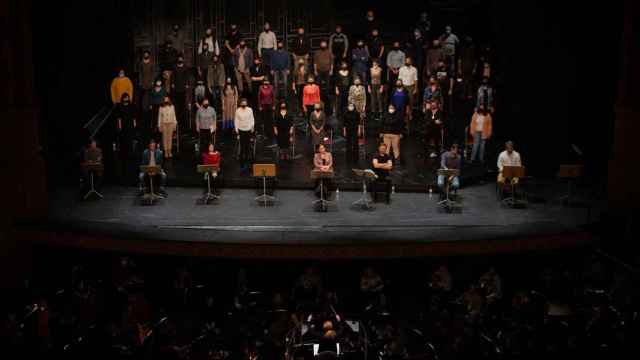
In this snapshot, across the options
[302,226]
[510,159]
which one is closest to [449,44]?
[510,159]

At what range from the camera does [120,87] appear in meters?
21.6

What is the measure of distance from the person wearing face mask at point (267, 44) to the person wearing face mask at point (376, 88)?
2.38m

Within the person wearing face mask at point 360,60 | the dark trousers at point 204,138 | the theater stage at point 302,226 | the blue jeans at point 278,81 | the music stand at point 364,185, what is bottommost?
the theater stage at point 302,226

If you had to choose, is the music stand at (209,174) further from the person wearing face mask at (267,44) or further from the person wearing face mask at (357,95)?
the person wearing face mask at (267,44)

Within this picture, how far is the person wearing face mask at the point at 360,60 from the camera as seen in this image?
22328 millimetres

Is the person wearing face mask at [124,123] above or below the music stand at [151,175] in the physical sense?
above

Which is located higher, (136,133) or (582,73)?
A: (582,73)

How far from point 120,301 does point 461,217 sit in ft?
21.7

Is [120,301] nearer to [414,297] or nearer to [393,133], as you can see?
[414,297]

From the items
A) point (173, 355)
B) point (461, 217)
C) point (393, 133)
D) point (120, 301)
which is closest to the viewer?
point (173, 355)

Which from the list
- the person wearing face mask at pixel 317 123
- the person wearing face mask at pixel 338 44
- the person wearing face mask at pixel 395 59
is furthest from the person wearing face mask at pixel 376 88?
the person wearing face mask at pixel 317 123

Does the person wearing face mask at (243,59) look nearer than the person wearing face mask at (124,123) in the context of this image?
No

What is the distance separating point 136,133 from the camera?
22.2m

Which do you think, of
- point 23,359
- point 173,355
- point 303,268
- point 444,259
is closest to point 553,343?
point 444,259
